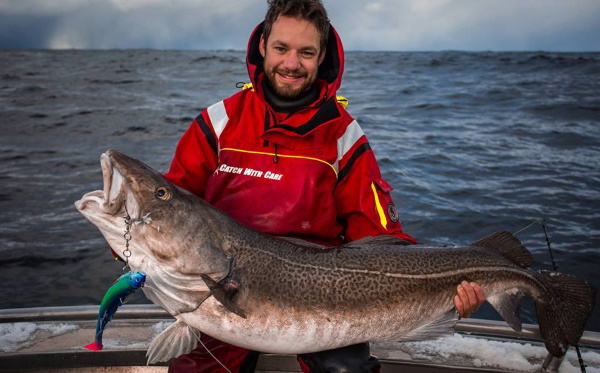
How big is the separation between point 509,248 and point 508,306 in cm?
36

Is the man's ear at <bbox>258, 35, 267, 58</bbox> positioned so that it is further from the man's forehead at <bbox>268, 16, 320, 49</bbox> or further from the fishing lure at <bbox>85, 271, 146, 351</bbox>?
the fishing lure at <bbox>85, 271, 146, 351</bbox>

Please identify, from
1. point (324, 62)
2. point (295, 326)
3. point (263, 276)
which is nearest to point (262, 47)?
point (324, 62)

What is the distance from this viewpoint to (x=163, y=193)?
2633mm

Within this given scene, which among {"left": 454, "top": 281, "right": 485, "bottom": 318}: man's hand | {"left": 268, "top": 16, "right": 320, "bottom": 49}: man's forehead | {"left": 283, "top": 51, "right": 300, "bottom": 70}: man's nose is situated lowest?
{"left": 454, "top": 281, "right": 485, "bottom": 318}: man's hand

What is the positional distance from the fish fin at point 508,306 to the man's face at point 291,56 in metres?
1.83

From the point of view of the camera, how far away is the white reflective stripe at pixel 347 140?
3371 mm

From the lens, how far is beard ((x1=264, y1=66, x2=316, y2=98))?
11.3ft

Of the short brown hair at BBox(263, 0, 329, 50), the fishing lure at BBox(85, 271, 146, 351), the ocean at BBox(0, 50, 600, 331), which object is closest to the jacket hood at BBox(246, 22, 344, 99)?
the short brown hair at BBox(263, 0, 329, 50)

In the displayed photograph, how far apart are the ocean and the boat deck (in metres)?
2.43

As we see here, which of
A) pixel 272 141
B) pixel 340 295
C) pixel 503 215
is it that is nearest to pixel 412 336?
pixel 340 295

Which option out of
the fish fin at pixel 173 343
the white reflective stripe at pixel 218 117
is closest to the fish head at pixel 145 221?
the fish fin at pixel 173 343

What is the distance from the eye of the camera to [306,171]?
127 inches

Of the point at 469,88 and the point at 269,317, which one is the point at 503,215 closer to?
the point at 269,317

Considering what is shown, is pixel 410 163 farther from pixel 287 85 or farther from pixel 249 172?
pixel 249 172
